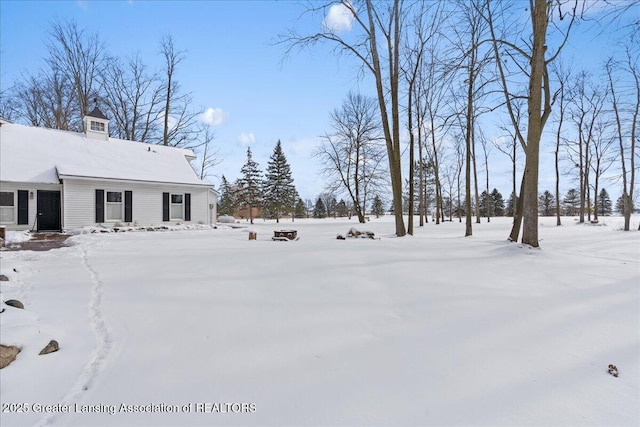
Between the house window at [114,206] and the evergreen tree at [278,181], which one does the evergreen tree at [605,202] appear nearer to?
the evergreen tree at [278,181]

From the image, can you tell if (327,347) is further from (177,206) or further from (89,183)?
(177,206)

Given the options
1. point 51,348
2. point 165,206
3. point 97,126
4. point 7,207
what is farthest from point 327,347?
point 97,126

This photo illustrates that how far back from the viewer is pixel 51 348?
271 cm

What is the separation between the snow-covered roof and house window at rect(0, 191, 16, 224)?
2.42ft

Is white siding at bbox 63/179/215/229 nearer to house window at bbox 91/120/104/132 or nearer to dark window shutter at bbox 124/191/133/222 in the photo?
dark window shutter at bbox 124/191/133/222

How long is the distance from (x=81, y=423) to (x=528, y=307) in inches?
161

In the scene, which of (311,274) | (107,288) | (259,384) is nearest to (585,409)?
(259,384)

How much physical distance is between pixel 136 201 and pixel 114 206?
0.93 m

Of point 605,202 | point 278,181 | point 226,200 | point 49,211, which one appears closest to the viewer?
point 49,211

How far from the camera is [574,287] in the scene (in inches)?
157

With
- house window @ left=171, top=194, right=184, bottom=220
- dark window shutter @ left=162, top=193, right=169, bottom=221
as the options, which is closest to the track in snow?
dark window shutter @ left=162, top=193, right=169, bottom=221

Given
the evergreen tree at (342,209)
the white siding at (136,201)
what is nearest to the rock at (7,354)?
the white siding at (136,201)

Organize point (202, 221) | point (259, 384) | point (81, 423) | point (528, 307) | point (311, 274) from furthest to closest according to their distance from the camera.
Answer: point (202, 221) → point (311, 274) → point (528, 307) → point (259, 384) → point (81, 423)

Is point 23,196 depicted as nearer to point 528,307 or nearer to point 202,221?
point 202,221
